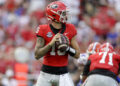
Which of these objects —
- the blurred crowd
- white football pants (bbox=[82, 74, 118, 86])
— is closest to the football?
white football pants (bbox=[82, 74, 118, 86])

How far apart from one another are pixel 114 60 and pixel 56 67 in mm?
910

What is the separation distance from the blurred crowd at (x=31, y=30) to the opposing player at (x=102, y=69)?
3.90m

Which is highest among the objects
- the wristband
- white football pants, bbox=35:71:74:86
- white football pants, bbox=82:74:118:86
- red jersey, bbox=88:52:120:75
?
the wristband

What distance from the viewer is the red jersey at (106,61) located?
224 inches

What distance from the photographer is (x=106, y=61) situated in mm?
5730

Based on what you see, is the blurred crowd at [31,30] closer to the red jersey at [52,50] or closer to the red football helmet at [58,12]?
the red jersey at [52,50]

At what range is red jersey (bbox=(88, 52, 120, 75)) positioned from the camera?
18.7ft

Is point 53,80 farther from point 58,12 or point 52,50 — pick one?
point 58,12

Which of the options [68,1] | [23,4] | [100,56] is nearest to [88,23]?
[23,4]

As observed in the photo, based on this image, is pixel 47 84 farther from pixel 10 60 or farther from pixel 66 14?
pixel 10 60

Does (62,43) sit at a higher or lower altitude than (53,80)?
higher

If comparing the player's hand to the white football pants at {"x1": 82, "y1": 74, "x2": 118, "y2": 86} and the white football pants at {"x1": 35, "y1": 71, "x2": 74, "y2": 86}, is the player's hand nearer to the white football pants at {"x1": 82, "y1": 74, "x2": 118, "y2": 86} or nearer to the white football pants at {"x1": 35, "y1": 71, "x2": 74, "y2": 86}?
the white football pants at {"x1": 35, "y1": 71, "x2": 74, "y2": 86}

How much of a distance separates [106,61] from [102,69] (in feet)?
0.47

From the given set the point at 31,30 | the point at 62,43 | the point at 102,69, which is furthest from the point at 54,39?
the point at 31,30
